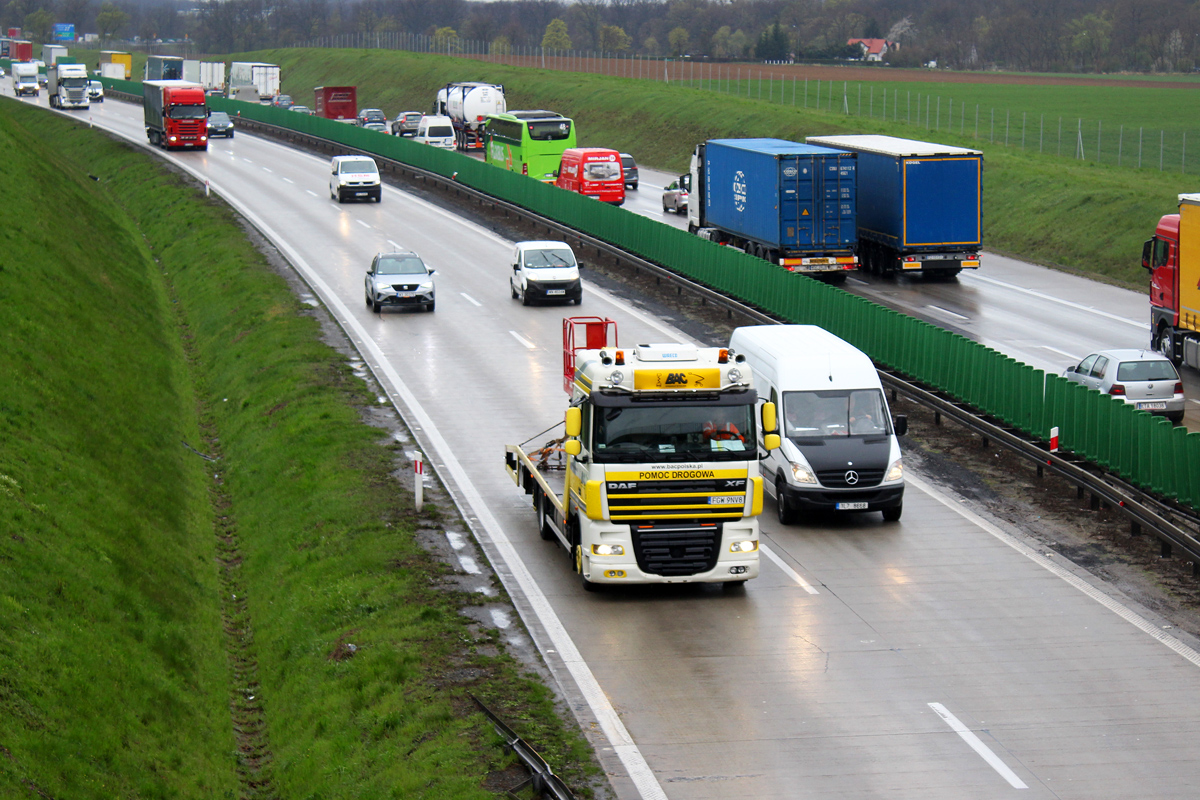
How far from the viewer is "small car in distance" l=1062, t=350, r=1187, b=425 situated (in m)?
27.5

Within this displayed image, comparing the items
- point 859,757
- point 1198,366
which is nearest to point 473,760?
point 859,757

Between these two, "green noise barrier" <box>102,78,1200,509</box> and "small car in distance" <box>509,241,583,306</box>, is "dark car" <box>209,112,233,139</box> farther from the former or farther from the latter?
"small car in distance" <box>509,241,583,306</box>

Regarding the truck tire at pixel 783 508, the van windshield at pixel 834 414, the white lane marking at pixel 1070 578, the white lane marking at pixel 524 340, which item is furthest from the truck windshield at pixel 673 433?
the white lane marking at pixel 524 340

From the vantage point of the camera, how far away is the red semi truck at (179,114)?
257 ft

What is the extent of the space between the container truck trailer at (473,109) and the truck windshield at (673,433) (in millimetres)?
73889

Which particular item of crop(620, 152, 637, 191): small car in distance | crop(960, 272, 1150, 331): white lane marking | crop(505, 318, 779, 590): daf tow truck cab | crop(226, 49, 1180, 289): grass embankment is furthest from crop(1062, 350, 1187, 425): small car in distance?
crop(620, 152, 637, 191): small car in distance

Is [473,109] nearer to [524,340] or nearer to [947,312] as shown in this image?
[947,312]

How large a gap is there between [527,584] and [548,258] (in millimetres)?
22582

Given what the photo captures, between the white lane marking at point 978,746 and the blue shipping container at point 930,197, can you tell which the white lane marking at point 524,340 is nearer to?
the blue shipping container at point 930,197

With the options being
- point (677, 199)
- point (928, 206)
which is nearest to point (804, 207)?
point (928, 206)

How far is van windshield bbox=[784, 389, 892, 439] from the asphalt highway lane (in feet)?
4.69

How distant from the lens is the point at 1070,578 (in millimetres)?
19203

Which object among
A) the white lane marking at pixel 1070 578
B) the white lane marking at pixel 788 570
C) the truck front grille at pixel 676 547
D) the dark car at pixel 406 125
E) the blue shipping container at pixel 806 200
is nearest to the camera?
the white lane marking at pixel 1070 578

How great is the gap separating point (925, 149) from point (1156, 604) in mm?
28811
